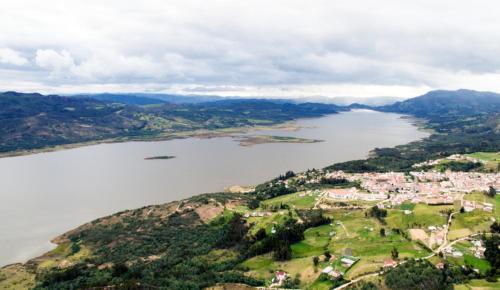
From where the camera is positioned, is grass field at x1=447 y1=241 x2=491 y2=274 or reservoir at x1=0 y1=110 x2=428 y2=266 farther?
reservoir at x1=0 y1=110 x2=428 y2=266

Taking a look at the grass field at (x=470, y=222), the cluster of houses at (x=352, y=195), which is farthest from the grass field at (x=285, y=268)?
the cluster of houses at (x=352, y=195)

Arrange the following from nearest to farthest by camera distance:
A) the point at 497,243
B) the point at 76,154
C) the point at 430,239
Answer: the point at 497,243, the point at 430,239, the point at 76,154

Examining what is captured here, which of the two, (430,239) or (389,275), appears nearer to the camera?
(389,275)

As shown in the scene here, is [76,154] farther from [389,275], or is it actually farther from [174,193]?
[389,275]

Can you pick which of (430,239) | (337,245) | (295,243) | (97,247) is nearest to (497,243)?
(430,239)

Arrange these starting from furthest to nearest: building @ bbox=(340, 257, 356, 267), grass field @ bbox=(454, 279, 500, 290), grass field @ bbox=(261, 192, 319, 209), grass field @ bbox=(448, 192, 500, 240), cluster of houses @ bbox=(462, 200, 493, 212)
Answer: grass field @ bbox=(261, 192, 319, 209)
cluster of houses @ bbox=(462, 200, 493, 212)
grass field @ bbox=(448, 192, 500, 240)
building @ bbox=(340, 257, 356, 267)
grass field @ bbox=(454, 279, 500, 290)

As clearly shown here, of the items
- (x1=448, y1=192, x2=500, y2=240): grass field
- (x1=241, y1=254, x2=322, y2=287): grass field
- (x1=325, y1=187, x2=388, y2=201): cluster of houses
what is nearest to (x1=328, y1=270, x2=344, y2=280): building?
(x1=241, y1=254, x2=322, y2=287): grass field

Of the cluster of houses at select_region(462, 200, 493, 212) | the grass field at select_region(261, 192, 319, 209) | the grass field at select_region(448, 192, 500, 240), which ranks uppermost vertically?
the cluster of houses at select_region(462, 200, 493, 212)

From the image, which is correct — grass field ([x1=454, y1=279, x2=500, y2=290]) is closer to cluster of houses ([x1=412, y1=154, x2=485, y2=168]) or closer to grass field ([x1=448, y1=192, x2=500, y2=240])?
grass field ([x1=448, y1=192, x2=500, y2=240])

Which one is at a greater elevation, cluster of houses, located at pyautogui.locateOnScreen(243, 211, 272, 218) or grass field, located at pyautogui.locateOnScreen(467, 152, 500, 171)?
grass field, located at pyautogui.locateOnScreen(467, 152, 500, 171)
